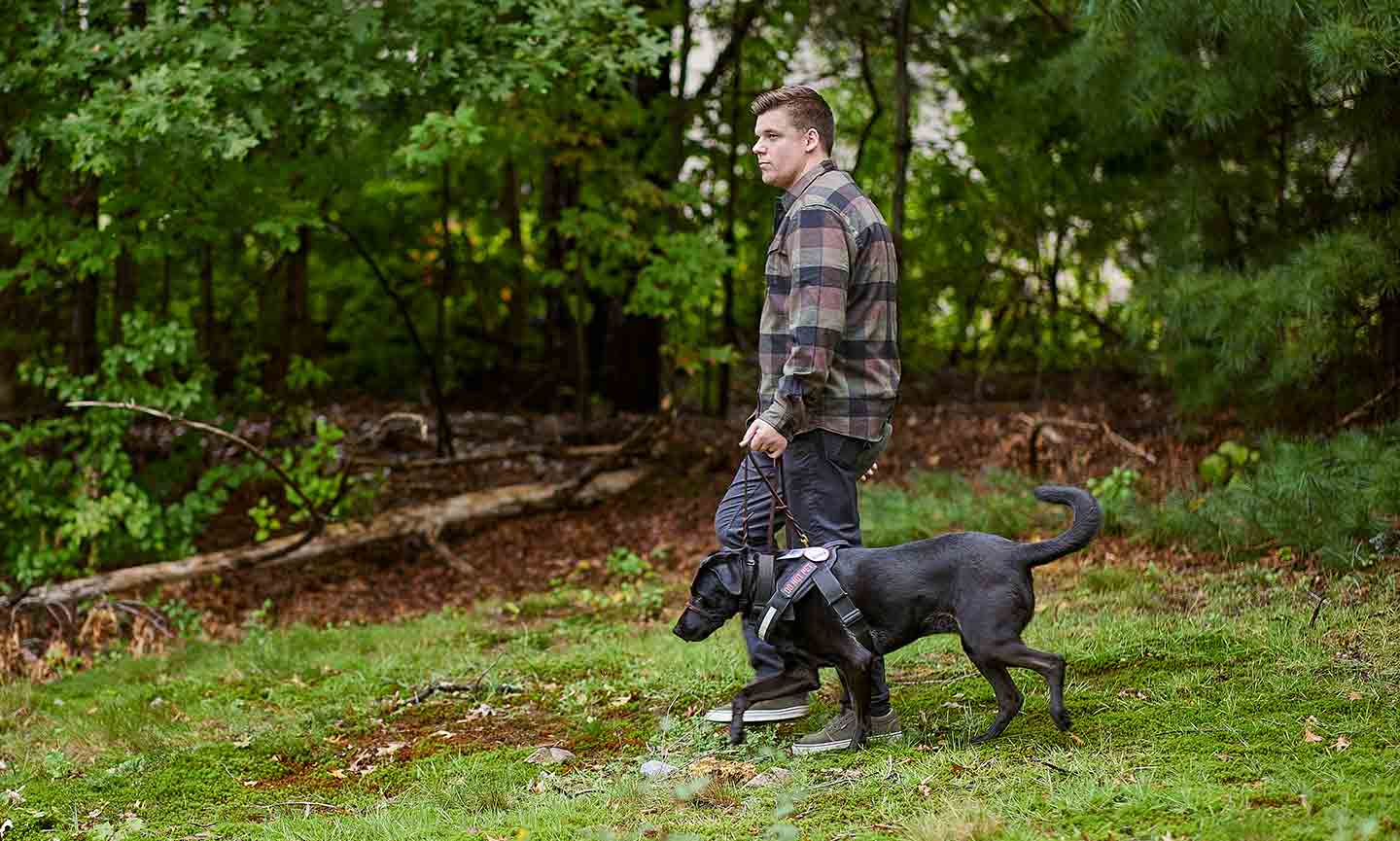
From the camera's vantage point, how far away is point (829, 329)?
4309mm

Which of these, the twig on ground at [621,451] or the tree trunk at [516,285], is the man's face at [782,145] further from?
the tree trunk at [516,285]

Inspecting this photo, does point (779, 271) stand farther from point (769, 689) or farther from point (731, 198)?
point (731, 198)

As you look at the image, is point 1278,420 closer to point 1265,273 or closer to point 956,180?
point 1265,273

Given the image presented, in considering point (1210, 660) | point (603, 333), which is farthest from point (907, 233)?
point (1210, 660)

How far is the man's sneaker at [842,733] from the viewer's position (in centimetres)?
441

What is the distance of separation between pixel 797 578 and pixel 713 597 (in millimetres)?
333

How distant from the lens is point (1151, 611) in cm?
603

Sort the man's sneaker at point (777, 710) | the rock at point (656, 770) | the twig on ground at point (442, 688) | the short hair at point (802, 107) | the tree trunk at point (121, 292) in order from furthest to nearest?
1. the tree trunk at point (121, 292)
2. the twig on ground at point (442, 688)
3. the man's sneaker at point (777, 710)
4. the short hair at point (802, 107)
5. the rock at point (656, 770)

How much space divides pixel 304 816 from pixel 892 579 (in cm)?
213

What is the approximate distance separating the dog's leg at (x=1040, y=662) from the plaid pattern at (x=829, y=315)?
88 centimetres

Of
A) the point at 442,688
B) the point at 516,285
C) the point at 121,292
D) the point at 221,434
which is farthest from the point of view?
the point at 516,285

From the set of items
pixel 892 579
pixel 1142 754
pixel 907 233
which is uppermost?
pixel 907 233

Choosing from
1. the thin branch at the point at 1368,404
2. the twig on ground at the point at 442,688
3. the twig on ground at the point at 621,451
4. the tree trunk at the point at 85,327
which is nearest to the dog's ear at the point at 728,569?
the twig on ground at the point at 442,688

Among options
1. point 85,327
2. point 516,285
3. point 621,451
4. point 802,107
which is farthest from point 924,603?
point 516,285
